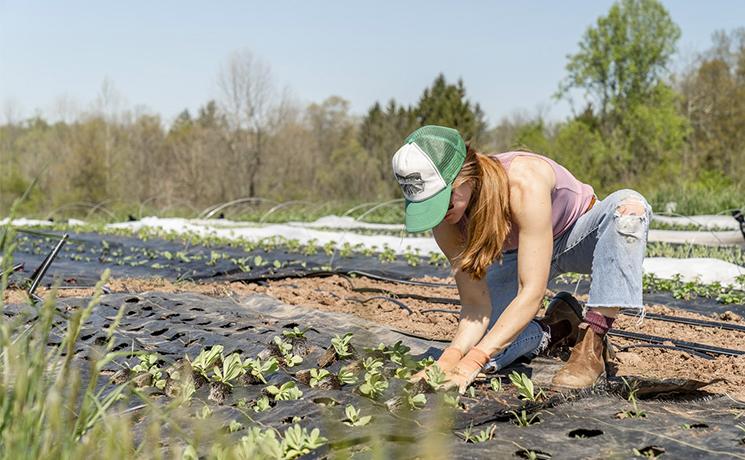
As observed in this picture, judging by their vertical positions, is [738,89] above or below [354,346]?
above

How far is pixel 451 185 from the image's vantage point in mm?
2516

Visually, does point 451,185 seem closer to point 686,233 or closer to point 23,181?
point 686,233

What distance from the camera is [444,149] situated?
2.51 m

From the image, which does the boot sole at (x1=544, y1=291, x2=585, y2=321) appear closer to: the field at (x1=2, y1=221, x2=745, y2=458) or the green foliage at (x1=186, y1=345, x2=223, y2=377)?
the field at (x1=2, y1=221, x2=745, y2=458)

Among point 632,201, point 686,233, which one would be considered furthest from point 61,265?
point 686,233

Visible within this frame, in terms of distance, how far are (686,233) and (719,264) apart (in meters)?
4.34

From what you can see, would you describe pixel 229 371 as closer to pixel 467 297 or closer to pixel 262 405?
pixel 262 405

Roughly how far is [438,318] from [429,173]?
2168mm

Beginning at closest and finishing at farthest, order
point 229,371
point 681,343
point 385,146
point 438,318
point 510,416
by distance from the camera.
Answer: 1. point 510,416
2. point 229,371
3. point 681,343
4. point 438,318
5. point 385,146

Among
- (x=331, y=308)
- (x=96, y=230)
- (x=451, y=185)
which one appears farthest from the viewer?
(x=96, y=230)

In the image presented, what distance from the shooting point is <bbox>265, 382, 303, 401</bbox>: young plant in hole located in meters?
2.57

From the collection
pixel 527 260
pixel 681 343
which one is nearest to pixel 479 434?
pixel 527 260

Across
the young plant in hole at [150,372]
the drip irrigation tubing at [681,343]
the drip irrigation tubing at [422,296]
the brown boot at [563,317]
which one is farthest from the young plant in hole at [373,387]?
the drip irrigation tubing at [422,296]

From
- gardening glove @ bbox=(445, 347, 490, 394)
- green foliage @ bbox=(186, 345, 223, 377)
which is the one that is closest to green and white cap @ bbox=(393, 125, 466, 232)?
gardening glove @ bbox=(445, 347, 490, 394)
